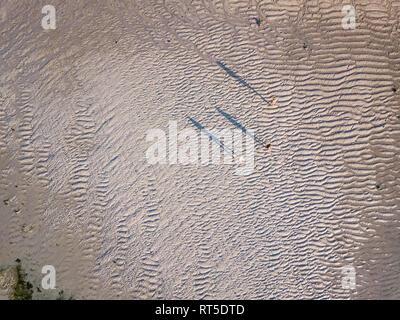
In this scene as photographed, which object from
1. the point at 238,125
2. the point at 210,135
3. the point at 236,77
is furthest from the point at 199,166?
the point at 236,77

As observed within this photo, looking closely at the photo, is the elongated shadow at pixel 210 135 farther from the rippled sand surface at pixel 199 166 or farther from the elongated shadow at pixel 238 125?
the elongated shadow at pixel 238 125

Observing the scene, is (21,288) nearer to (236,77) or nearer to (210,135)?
(210,135)

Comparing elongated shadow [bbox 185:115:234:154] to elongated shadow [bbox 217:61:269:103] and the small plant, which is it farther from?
the small plant

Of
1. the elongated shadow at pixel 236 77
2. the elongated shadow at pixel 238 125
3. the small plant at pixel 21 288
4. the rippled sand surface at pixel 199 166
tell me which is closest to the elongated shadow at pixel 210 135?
the rippled sand surface at pixel 199 166

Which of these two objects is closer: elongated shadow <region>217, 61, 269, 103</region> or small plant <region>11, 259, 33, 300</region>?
small plant <region>11, 259, 33, 300</region>

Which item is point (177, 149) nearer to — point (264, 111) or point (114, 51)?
point (264, 111)

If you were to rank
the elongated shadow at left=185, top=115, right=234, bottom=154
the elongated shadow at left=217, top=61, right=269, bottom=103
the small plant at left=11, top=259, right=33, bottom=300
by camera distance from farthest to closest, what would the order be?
Answer: the elongated shadow at left=217, top=61, right=269, bottom=103
the elongated shadow at left=185, top=115, right=234, bottom=154
the small plant at left=11, top=259, right=33, bottom=300

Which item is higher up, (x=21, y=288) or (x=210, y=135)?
(x=210, y=135)

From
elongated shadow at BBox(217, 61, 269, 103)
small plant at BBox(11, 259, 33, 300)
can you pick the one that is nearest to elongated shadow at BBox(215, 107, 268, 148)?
elongated shadow at BBox(217, 61, 269, 103)

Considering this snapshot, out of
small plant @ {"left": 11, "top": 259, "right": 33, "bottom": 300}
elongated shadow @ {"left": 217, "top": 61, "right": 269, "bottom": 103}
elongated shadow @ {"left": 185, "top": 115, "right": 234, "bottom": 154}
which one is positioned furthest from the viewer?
elongated shadow @ {"left": 217, "top": 61, "right": 269, "bottom": 103}
